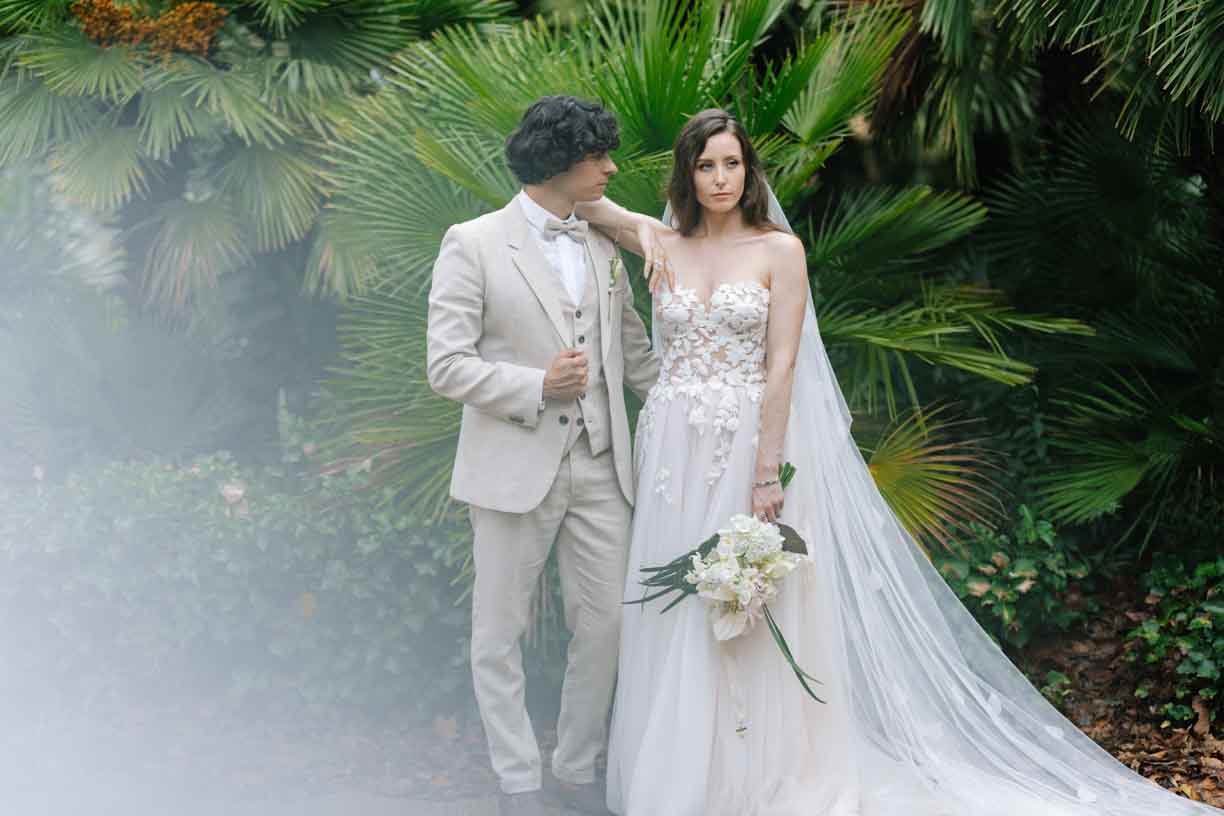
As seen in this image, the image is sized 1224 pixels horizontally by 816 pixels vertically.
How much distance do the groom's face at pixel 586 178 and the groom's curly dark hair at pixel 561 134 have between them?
1.0 inches

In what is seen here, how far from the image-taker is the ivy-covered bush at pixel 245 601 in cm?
506

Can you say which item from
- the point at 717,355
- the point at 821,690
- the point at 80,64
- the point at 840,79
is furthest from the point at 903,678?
the point at 80,64

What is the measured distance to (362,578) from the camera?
5.06 metres

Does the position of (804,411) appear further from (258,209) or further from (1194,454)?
(258,209)

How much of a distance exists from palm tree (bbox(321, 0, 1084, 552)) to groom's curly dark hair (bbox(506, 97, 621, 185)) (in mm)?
761

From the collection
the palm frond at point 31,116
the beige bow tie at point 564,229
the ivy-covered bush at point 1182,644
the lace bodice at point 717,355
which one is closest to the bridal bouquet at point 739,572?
the lace bodice at point 717,355

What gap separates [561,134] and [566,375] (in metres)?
0.71

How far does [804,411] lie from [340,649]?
221 centimetres

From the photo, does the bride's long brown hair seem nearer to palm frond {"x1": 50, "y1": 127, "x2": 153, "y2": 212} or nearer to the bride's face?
the bride's face

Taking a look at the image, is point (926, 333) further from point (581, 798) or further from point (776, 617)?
point (581, 798)

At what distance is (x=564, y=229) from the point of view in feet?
12.7

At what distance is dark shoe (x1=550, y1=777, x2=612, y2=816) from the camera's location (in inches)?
159

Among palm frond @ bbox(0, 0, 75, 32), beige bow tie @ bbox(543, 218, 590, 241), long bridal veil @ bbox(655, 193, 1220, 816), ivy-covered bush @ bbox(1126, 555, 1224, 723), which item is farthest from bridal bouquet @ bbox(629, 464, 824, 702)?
palm frond @ bbox(0, 0, 75, 32)

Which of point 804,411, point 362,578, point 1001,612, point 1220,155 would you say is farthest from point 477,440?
point 1220,155
